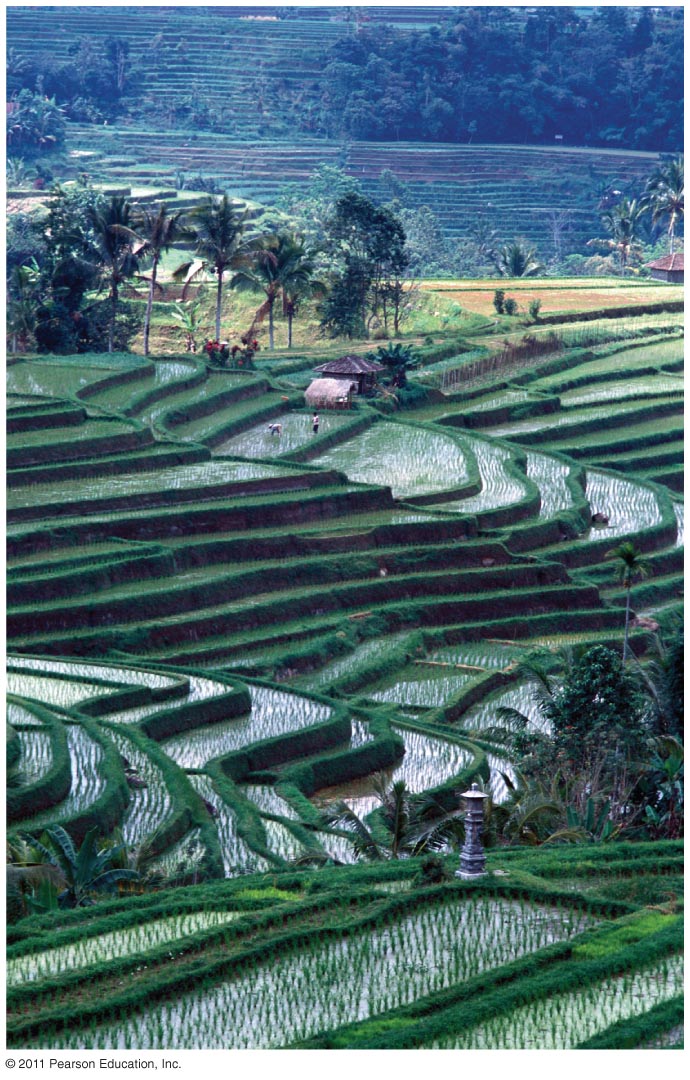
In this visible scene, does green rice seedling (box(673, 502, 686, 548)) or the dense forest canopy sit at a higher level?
the dense forest canopy

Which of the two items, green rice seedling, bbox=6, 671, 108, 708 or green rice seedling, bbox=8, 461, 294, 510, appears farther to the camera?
green rice seedling, bbox=8, 461, 294, 510

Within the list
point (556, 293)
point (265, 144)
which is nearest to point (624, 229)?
point (556, 293)

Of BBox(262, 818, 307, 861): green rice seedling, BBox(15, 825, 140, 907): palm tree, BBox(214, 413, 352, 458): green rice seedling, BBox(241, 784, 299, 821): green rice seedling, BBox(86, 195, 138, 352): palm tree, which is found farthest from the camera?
BBox(86, 195, 138, 352): palm tree

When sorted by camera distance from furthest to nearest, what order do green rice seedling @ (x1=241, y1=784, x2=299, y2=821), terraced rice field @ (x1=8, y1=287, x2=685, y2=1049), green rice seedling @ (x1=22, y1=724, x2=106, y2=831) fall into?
green rice seedling @ (x1=241, y1=784, x2=299, y2=821)
green rice seedling @ (x1=22, y1=724, x2=106, y2=831)
terraced rice field @ (x1=8, y1=287, x2=685, y2=1049)

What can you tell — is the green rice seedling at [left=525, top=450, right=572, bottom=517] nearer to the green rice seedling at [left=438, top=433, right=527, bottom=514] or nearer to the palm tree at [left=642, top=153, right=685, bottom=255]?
the green rice seedling at [left=438, top=433, right=527, bottom=514]

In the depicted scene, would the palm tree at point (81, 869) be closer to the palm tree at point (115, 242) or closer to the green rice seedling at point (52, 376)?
the green rice seedling at point (52, 376)

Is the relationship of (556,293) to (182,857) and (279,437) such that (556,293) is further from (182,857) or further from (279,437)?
(182,857)

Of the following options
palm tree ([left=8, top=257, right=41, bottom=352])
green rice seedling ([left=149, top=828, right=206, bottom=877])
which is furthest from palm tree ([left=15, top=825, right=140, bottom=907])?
palm tree ([left=8, top=257, right=41, bottom=352])
